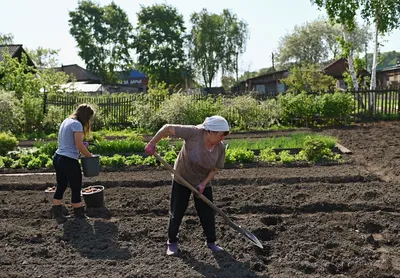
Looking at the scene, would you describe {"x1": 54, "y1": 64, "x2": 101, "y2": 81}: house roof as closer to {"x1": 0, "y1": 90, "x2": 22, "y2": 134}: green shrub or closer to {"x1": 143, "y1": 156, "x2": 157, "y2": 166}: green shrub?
{"x1": 0, "y1": 90, "x2": 22, "y2": 134}: green shrub

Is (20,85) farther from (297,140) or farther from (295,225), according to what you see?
(295,225)

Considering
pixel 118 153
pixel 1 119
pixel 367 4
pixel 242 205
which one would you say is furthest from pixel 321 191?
pixel 367 4

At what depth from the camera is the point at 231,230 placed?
18.3ft

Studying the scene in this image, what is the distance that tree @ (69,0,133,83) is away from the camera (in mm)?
60875

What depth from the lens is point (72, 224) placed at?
5.95 metres

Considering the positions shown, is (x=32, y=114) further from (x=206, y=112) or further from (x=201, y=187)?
(x=201, y=187)

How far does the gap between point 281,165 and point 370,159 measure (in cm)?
221

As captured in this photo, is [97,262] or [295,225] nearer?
[97,262]

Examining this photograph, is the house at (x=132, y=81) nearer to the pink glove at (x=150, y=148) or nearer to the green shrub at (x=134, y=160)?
the green shrub at (x=134, y=160)

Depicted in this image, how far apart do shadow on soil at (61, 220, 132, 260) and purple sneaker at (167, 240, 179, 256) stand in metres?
0.41

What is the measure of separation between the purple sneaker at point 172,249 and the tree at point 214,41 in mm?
57028

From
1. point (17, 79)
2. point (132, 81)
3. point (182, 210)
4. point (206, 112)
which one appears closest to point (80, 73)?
point (132, 81)

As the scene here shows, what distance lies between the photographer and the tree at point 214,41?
60625mm

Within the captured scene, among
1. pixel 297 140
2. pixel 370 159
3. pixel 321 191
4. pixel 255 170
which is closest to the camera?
pixel 321 191
